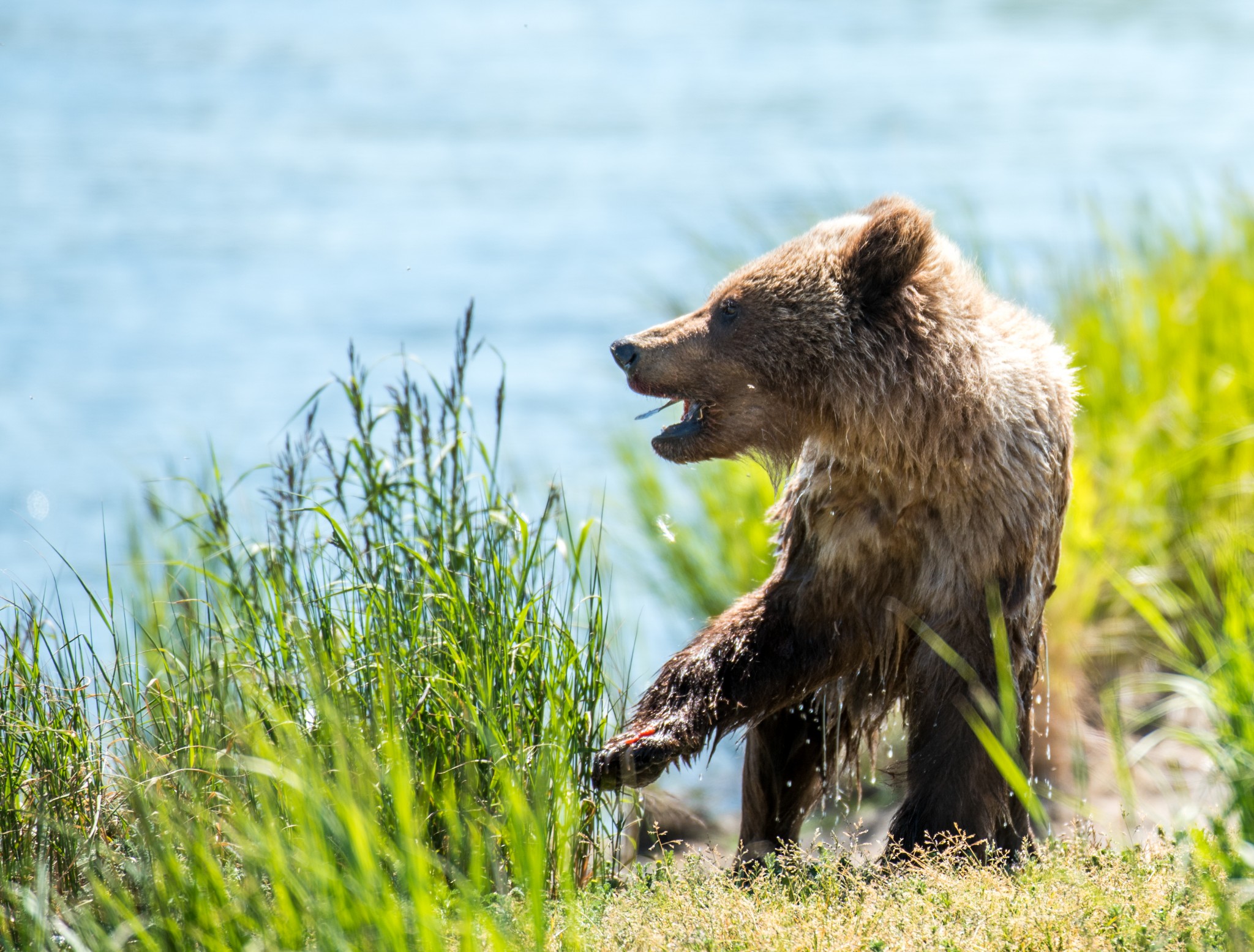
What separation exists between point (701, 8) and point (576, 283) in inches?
546

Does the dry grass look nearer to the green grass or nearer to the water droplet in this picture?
the green grass

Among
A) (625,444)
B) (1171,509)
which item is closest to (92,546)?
(625,444)

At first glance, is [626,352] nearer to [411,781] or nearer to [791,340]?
[791,340]

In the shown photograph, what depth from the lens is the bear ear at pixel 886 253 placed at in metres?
3.53

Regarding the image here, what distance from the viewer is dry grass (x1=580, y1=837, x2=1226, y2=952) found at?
108 inches

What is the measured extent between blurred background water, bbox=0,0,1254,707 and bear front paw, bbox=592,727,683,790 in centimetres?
350

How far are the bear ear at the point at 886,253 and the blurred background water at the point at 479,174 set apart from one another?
3.67 m

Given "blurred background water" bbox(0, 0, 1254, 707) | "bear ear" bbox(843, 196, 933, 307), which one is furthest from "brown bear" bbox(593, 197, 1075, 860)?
"blurred background water" bbox(0, 0, 1254, 707)

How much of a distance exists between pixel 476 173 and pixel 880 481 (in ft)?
45.0

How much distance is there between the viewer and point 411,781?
125 inches

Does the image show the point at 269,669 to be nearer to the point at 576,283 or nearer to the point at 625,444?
the point at 625,444

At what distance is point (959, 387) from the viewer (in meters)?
3.50

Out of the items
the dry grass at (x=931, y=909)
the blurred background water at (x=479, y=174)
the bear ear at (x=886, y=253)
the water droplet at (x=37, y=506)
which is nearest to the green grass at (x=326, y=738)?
the dry grass at (x=931, y=909)

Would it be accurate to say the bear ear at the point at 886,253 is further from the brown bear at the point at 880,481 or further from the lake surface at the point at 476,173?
the lake surface at the point at 476,173
